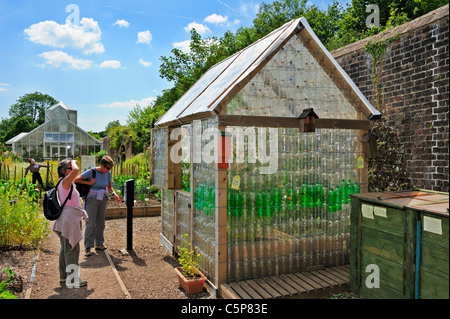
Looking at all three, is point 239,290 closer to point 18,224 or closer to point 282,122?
point 282,122

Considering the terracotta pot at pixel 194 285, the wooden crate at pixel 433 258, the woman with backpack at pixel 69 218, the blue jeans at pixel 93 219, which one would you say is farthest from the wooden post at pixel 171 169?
the wooden crate at pixel 433 258

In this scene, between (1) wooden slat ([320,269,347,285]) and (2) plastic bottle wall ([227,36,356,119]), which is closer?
(1) wooden slat ([320,269,347,285])

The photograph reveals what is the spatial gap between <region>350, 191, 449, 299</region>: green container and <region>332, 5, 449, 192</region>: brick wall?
1.30 meters

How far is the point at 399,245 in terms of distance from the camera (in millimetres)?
3965

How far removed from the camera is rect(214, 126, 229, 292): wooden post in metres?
4.88

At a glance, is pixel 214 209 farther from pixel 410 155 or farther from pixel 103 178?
pixel 410 155

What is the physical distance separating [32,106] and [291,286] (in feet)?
260

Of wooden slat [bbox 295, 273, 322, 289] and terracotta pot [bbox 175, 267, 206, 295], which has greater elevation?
wooden slat [bbox 295, 273, 322, 289]

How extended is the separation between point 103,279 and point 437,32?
674cm

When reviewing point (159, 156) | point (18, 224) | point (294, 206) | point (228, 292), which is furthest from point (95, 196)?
point (294, 206)

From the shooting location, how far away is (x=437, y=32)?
5.79 metres

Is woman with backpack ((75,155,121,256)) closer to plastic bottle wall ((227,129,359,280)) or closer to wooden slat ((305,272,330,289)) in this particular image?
plastic bottle wall ((227,129,359,280))

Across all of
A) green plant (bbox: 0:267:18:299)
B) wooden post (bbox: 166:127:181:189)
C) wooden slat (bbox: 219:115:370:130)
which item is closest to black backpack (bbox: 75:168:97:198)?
wooden post (bbox: 166:127:181:189)

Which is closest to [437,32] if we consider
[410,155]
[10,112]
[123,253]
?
[410,155]
